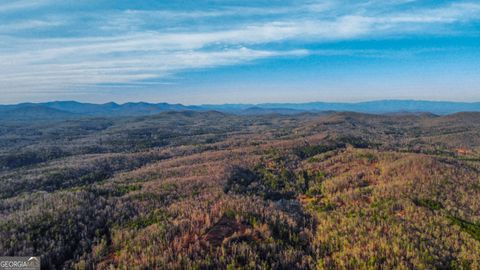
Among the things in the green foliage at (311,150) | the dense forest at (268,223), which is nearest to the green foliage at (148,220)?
the dense forest at (268,223)

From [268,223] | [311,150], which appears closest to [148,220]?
[268,223]

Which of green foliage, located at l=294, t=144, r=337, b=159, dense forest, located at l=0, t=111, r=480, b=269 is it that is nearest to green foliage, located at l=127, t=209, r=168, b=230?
dense forest, located at l=0, t=111, r=480, b=269

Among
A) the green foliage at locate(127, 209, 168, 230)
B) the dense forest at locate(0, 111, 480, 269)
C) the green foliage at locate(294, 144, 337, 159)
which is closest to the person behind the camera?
the dense forest at locate(0, 111, 480, 269)

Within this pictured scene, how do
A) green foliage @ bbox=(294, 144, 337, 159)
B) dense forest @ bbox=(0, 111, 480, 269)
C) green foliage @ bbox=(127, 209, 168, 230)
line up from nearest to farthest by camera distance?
1. dense forest @ bbox=(0, 111, 480, 269)
2. green foliage @ bbox=(127, 209, 168, 230)
3. green foliage @ bbox=(294, 144, 337, 159)

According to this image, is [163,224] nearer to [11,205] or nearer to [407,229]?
[407,229]

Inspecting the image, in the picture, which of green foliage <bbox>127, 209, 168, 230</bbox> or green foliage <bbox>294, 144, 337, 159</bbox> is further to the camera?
green foliage <bbox>294, 144, 337, 159</bbox>

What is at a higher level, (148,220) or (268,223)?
(268,223)

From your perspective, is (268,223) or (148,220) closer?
(268,223)

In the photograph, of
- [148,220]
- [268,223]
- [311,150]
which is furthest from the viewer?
[311,150]

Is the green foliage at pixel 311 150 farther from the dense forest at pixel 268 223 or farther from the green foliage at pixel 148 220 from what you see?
the green foliage at pixel 148 220

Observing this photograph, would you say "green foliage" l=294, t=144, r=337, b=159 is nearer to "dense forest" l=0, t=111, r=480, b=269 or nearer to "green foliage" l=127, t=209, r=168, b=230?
"dense forest" l=0, t=111, r=480, b=269

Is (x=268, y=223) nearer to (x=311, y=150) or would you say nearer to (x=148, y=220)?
(x=148, y=220)

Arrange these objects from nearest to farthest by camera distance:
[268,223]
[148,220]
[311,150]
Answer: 1. [268,223]
2. [148,220]
3. [311,150]
